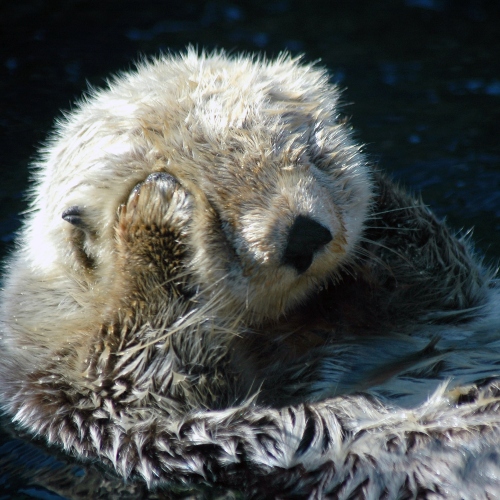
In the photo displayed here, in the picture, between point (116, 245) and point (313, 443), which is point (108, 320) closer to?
point (116, 245)

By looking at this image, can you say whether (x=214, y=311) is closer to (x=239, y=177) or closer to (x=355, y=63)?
(x=239, y=177)

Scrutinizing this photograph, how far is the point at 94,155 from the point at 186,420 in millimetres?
814

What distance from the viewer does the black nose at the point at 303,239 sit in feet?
6.95

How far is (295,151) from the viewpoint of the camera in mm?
2266

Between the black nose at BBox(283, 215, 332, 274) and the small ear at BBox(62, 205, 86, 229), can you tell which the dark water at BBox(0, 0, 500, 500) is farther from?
the black nose at BBox(283, 215, 332, 274)

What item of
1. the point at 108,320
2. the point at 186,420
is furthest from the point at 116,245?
the point at 186,420

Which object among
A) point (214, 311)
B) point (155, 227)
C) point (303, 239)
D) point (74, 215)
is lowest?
point (214, 311)

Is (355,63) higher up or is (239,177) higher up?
(355,63)

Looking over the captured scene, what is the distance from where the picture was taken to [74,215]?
2.29 metres

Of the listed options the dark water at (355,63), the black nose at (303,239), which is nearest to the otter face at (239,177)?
the black nose at (303,239)

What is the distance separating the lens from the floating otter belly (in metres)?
2.22

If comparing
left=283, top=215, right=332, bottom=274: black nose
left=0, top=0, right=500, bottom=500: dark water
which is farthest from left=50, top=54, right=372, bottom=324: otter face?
left=0, top=0, right=500, bottom=500: dark water

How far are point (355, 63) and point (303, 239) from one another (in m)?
3.93

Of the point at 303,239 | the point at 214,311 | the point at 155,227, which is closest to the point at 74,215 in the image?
the point at 155,227
